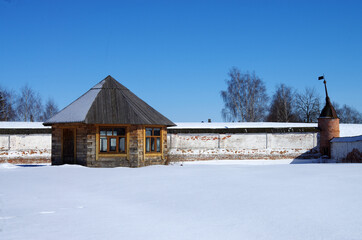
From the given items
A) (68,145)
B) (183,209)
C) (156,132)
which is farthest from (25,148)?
(183,209)

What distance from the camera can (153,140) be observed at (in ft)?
67.2

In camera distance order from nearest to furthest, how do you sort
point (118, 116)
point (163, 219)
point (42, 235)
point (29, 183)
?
point (42, 235), point (163, 219), point (29, 183), point (118, 116)

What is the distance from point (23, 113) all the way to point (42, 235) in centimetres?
5021

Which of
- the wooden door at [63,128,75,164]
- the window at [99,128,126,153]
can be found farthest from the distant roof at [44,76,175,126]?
the wooden door at [63,128,75,164]

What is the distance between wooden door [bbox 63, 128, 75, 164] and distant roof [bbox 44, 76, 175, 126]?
704mm

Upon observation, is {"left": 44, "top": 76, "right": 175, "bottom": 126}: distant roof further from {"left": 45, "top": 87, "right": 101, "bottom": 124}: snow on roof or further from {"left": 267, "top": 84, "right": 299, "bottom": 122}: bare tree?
{"left": 267, "top": 84, "right": 299, "bottom": 122}: bare tree

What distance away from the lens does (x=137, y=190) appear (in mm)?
10258

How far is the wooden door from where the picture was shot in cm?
1930

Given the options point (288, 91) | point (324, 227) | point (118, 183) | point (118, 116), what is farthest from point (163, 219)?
point (288, 91)

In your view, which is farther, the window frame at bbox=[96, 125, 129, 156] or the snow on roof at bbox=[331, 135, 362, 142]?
the snow on roof at bbox=[331, 135, 362, 142]

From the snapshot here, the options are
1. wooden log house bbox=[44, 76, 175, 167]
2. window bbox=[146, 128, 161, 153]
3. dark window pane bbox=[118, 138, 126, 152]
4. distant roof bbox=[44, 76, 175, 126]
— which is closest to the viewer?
wooden log house bbox=[44, 76, 175, 167]

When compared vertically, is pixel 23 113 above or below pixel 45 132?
above

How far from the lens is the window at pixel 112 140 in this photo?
744 inches

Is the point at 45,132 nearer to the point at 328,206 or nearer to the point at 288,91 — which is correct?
the point at 328,206
